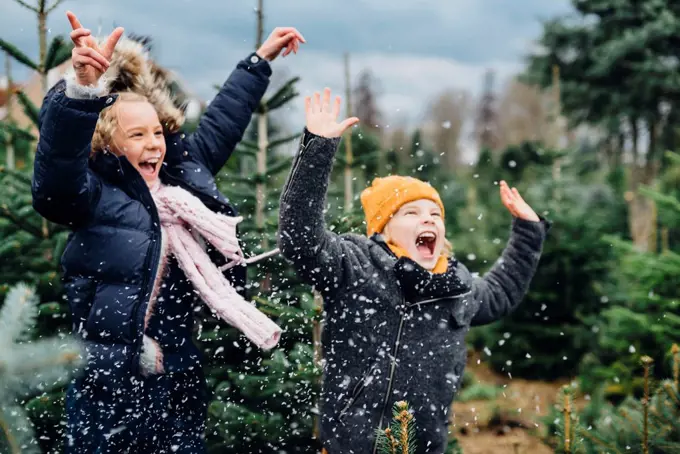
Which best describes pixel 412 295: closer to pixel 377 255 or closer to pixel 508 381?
pixel 377 255

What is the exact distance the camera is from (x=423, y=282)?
285 centimetres

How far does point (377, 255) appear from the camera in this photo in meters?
2.97

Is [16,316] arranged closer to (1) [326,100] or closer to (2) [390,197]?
(1) [326,100]

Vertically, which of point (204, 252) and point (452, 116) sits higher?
point (204, 252)

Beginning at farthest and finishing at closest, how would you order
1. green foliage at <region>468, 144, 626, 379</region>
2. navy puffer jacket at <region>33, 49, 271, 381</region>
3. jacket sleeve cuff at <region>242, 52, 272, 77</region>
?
green foliage at <region>468, 144, 626, 379</region> → jacket sleeve cuff at <region>242, 52, 272, 77</region> → navy puffer jacket at <region>33, 49, 271, 381</region>

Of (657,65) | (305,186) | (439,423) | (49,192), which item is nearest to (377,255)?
(305,186)

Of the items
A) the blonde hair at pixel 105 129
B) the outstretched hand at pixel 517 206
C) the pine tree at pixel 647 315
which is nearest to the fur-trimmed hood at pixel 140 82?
the blonde hair at pixel 105 129

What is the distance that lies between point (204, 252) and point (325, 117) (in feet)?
2.58

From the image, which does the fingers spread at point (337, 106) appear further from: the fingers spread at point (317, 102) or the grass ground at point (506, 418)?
the grass ground at point (506, 418)

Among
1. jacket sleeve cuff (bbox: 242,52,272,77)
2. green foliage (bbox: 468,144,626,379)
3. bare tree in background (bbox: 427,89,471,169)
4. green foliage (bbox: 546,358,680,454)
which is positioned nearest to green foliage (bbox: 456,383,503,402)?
green foliage (bbox: 468,144,626,379)

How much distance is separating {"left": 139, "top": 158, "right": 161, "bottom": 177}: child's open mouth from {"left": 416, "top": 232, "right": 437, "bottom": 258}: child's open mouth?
47.1 inches

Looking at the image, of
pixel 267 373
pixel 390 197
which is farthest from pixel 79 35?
pixel 267 373

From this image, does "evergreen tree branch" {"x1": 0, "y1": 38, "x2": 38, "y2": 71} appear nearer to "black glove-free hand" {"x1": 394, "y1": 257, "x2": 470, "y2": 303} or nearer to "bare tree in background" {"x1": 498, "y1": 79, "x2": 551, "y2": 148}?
"black glove-free hand" {"x1": 394, "y1": 257, "x2": 470, "y2": 303}

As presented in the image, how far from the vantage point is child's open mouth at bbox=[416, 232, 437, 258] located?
9.80 ft
